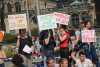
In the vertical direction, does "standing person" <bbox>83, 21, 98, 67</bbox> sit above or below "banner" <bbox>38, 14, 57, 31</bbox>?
below

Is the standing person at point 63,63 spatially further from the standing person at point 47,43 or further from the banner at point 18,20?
the banner at point 18,20

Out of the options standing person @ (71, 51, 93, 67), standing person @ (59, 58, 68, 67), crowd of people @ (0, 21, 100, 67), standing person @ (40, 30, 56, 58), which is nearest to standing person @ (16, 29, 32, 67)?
crowd of people @ (0, 21, 100, 67)

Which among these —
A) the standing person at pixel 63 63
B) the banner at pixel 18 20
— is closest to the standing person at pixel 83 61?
the standing person at pixel 63 63

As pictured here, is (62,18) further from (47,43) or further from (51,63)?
(51,63)

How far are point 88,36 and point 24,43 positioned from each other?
50.2 inches

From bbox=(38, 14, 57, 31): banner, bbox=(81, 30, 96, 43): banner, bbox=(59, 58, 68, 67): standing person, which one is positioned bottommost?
bbox=(59, 58, 68, 67): standing person

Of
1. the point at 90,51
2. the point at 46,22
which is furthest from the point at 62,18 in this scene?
the point at 90,51

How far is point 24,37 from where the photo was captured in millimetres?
10836

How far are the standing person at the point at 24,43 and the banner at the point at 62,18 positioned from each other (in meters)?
0.68

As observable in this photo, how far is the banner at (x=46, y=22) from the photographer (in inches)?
420

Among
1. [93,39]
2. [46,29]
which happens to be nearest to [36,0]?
[46,29]

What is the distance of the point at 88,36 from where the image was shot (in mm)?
10719

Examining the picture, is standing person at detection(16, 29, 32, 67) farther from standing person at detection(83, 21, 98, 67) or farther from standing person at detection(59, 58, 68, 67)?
standing person at detection(83, 21, 98, 67)

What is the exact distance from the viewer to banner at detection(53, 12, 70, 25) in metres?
10.6
